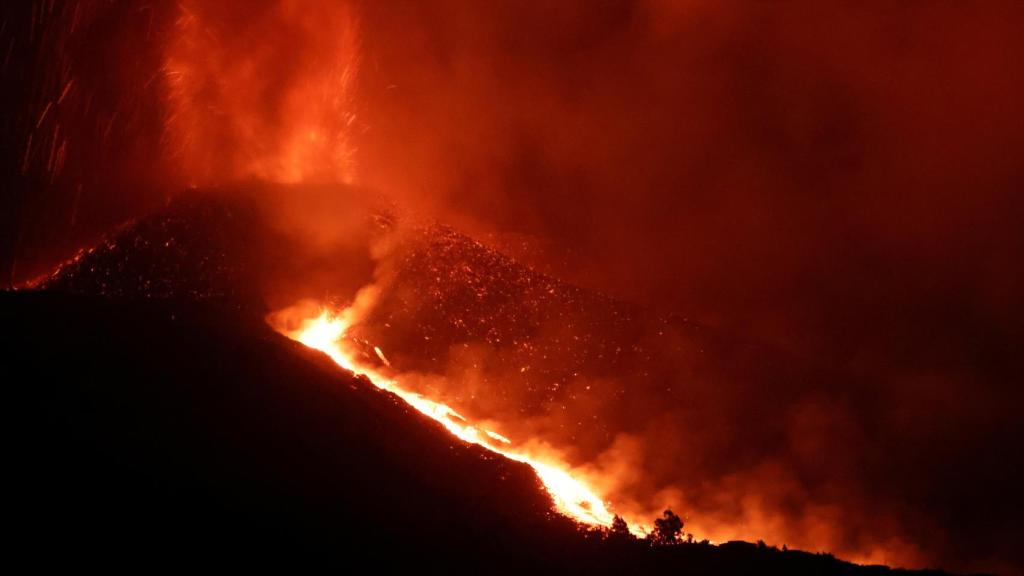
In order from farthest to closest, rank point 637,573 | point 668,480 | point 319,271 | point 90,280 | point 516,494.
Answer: point 319,271
point 668,480
point 90,280
point 516,494
point 637,573

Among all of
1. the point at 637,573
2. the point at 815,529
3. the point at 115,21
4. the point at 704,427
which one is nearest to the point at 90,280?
the point at 115,21

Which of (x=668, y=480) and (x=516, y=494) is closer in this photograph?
(x=516, y=494)

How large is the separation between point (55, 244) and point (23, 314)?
4249 millimetres

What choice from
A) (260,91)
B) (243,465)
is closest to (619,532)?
(243,465)

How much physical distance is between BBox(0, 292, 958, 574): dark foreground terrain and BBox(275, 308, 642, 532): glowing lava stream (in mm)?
1531

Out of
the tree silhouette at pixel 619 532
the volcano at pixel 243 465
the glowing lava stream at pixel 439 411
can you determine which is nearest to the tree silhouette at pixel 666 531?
the tree silhouette at pixel 619 532

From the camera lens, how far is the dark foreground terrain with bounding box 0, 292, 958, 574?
205 inches

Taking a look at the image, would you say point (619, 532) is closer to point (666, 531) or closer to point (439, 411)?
point (666, 531)

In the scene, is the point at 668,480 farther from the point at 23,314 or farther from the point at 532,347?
the point at 23,314

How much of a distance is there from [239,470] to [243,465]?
0.08 meters

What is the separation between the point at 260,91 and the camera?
1580 cm

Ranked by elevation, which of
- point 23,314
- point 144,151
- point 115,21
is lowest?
point 23,314

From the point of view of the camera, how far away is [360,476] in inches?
262

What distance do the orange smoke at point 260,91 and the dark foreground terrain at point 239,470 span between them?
22.4 feet
